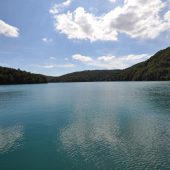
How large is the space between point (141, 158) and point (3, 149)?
54.7 ft

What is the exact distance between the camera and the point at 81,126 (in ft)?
123

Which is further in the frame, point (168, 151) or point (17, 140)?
point (17, 140)

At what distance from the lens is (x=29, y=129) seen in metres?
36.3

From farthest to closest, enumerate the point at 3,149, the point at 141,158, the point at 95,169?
the point at 3,149, the point at 141,158, the point at 95,169

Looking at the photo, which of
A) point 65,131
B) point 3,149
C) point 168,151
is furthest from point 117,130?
point 3,149

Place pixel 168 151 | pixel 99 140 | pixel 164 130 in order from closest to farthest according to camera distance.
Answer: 1. pixel 168 151
2. pixel 99 140
3. pixel 164 130

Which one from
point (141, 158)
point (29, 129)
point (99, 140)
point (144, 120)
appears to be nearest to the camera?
point (141, 158)

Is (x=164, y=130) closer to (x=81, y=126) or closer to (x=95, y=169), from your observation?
(x=81, y=126)

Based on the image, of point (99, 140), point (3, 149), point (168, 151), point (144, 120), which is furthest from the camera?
point (144, 120)

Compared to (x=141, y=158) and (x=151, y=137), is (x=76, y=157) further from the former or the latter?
(x=151, y=137)

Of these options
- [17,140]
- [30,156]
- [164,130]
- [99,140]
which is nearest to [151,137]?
[164,130]

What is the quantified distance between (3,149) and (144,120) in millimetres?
26732

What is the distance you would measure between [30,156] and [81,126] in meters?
13.9

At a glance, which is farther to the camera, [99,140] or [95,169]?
[99,140]
